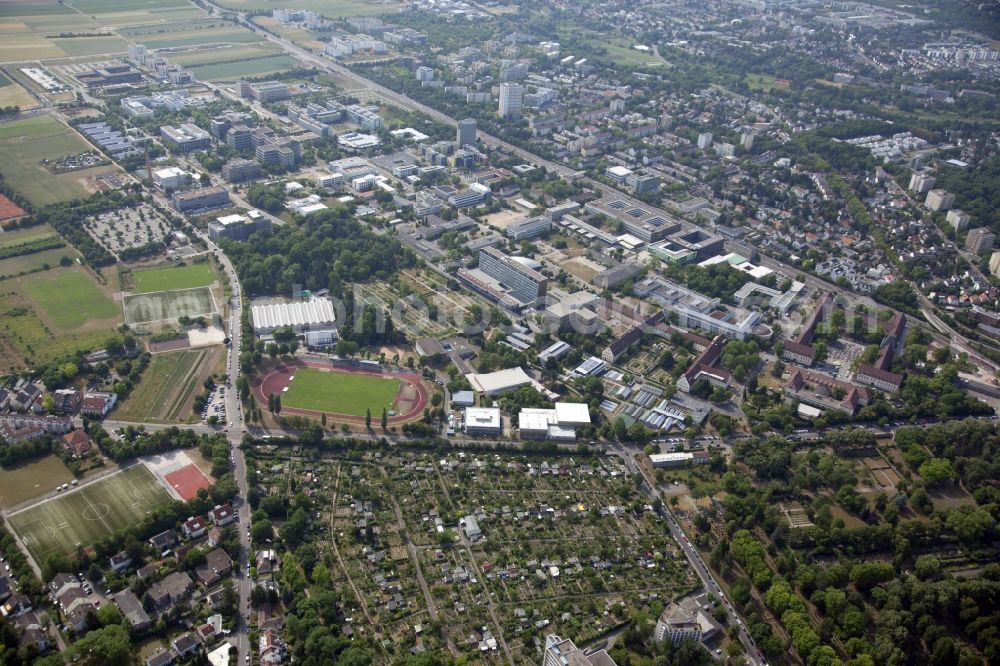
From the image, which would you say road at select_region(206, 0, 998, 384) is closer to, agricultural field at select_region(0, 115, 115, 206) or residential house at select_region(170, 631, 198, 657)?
agricultural field at select_region(0, 115, 115, 206)

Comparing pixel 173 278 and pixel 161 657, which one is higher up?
pixel 173 278

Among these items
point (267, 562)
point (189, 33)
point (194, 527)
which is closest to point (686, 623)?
point (267, 562)

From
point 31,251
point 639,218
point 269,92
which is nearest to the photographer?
point 31,251

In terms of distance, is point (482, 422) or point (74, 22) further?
point (74, 22)

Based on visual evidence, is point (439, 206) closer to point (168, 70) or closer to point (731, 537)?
point (731, 537)

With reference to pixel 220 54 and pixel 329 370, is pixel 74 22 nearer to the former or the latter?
pixel 220 54

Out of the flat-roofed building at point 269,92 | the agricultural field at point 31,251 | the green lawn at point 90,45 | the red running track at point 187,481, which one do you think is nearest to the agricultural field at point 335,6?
the green lawn at point 90,45

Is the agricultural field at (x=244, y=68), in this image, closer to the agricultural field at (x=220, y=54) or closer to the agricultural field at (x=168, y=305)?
the agricultural field at (x=220, y=54)
